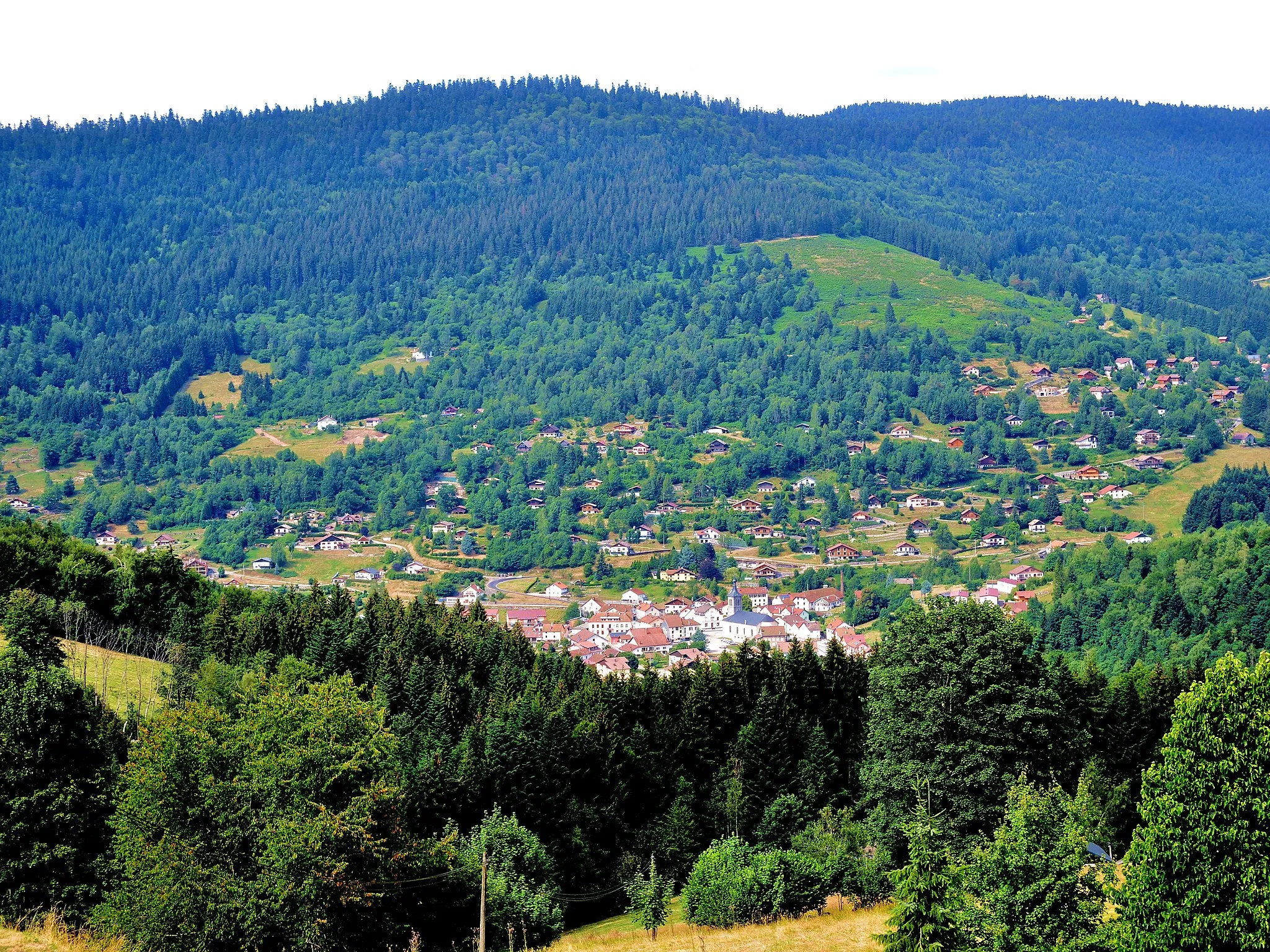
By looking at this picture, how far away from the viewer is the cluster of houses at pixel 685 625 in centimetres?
9844

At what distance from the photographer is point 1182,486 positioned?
13825cm

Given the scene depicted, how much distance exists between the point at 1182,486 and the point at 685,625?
201ft

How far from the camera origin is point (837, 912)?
3145 cm

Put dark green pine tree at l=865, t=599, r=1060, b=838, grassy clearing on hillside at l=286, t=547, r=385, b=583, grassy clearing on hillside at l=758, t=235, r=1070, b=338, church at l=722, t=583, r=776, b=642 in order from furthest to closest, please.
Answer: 1. grassy clearing on hillside at l=758, t=235, r=1070, b=338
2. grassy clearing on hillside at l=286, t=547, r=385, b=583
3. church at l=722, t=583, r=776, b=642
4. dark green pine tree at l=865, t=599, r=1060, b=838

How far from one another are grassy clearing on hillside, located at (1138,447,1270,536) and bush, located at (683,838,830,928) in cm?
9830

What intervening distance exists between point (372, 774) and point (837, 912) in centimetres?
1151

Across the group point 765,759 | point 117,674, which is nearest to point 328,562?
point 117,674

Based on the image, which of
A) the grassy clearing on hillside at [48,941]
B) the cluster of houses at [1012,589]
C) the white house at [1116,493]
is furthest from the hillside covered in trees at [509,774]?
the white house at [1116,493]

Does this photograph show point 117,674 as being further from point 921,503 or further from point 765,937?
point 921,503

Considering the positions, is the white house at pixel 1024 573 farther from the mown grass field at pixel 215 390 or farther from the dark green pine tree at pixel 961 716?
the mown grass field at pixel 215 390

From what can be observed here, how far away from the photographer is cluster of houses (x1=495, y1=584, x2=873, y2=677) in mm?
98438

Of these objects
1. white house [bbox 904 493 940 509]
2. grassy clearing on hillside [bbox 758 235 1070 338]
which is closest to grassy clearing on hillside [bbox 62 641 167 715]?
white house [bbox 904 493 940 509]

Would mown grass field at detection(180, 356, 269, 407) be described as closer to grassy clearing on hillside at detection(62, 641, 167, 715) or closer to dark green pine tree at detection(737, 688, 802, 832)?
grassy clearing on hillside at detection(62, 641, 167, 715)

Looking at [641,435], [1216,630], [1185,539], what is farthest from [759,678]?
[641,435]
